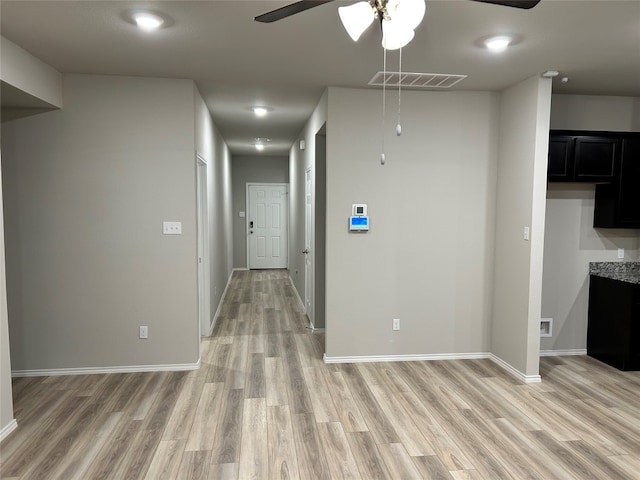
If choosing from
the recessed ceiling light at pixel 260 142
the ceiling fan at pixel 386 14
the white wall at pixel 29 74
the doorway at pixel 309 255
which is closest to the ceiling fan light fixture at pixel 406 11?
the ceiling fan at pixel 386 14

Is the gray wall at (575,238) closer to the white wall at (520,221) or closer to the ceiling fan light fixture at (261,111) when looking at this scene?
the white wall at (520,221)

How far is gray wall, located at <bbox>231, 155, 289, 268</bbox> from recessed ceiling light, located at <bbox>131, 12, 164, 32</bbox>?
23.8ft

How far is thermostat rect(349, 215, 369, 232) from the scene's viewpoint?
4129mm

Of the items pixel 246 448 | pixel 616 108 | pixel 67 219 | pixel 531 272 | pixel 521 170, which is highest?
pixel 616 108

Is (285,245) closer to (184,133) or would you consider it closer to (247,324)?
(247,324)

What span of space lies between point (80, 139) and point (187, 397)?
2336 millimetres

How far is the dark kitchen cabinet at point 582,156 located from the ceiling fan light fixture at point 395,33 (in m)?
2.78

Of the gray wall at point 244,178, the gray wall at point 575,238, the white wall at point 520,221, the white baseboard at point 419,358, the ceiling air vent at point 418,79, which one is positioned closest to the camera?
the ceiling air vent at point 418,79

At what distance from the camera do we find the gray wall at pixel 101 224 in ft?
12.3

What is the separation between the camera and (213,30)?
2.71 m

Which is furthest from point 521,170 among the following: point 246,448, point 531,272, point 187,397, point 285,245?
point 285,245

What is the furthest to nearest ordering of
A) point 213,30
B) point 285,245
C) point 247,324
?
1. point 285,245
2. point 247,324
3. point 213,30

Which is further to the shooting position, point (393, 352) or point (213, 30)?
point (393, 352)

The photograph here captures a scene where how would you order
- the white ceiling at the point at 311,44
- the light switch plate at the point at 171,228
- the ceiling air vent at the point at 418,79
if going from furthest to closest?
the light switch plate at the point at 171,228 < the ceiling air vent at the point at 418,79 < the white ceiling at the point at 311,44
